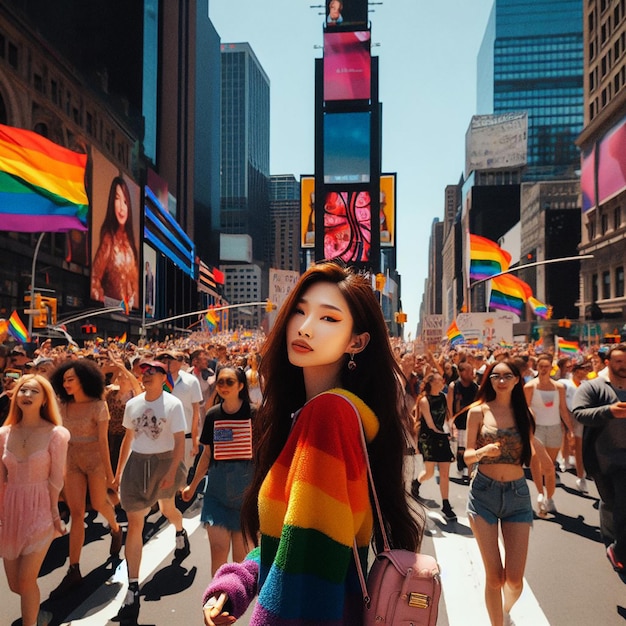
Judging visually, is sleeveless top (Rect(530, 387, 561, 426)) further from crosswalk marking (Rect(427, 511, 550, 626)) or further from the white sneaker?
crosswalk marking (Rect(427, 511, 550, 626))

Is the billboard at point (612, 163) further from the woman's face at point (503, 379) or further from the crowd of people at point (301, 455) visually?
the woman's face at point (503, 379)

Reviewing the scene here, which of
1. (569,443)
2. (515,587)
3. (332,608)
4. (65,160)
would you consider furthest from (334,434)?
(65,160)

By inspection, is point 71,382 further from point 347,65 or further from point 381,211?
point 347,65

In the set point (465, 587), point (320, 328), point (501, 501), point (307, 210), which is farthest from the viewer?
point (307, 210)

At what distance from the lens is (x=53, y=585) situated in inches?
201

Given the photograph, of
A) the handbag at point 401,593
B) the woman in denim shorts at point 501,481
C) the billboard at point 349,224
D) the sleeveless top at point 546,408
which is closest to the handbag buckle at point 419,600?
the handbag at point 401,593

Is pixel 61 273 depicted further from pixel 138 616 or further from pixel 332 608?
pixel 332 608

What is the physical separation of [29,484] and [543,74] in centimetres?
14976

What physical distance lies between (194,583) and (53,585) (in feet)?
3.95

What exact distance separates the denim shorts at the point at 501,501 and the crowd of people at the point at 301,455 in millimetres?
10

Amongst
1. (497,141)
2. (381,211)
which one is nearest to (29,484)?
(381,211)

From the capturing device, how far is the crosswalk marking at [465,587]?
4.49 meters

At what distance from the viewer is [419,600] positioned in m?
1.68

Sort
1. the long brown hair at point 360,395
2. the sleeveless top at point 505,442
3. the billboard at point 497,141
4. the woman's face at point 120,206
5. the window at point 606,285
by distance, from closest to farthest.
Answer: the long brown hair at point 360,395 → the sleeveless top at point 505,442 → the window at point 606,285 → the woman's face at point 120,206 → the billboard at point 497,141
